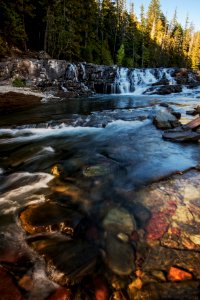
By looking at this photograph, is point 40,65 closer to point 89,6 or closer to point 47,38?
point 47,38

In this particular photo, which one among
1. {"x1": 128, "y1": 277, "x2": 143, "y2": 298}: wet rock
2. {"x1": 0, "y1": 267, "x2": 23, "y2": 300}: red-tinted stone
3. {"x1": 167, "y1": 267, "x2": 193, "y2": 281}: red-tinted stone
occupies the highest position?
{"x1": 0, "y1": 267, "x2": 23, "y2": 300}: red-tinted stone

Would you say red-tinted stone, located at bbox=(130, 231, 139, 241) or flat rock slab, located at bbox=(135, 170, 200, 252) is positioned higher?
flat rock slab, located at bbox=(135, 170, 200, 252)

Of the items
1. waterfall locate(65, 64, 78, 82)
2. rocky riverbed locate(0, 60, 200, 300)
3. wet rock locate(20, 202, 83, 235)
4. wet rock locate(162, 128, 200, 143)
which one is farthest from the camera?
waterfall locate(65, 64, 78, 82)

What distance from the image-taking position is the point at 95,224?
315cm

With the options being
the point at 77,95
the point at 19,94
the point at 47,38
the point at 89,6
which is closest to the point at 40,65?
the point at 77,95

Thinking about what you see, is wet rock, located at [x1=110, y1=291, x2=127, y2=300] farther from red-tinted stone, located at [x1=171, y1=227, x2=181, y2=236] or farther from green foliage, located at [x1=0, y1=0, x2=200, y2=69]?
→ green foliage, located at [x1=0, y1=0, x2=200, y2=69]

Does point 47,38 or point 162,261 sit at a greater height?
point 47,38

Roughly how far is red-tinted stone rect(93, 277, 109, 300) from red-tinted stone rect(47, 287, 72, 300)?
0.25 m

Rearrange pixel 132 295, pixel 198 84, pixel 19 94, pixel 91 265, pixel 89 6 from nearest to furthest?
pixel 132 295
pixel 91 265
pixel 19 94
pixel 198 84
pixel 89 6

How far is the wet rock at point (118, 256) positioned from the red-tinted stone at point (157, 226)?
0.36 m

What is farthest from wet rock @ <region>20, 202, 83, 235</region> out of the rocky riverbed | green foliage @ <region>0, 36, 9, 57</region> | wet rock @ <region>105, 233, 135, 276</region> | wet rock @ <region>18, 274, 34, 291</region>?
green foliage @ <region>0, 36, 9, 57</region>

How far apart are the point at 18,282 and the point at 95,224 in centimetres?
123

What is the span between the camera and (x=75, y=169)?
5078mm

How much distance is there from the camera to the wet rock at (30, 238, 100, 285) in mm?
2292
